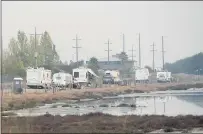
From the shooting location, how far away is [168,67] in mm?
96188

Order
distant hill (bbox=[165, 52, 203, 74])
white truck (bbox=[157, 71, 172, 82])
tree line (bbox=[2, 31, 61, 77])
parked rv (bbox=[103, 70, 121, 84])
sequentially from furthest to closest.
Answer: white truck (bbox=[157, 71, 172, 82]) → parked rv (bbox=[103, 70, 121, 84]) → tree line (bbox=[2, 31, 61, 77]) → distant hill (bbox=[165, 52, 203, 74])

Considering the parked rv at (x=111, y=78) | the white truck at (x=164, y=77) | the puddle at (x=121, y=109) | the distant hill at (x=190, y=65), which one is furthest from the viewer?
the white truck at (x=164, y=77)

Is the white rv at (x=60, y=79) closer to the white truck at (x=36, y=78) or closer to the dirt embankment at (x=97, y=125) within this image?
the white truck at (x=36, y=78)

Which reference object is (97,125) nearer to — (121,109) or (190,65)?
(121,109)

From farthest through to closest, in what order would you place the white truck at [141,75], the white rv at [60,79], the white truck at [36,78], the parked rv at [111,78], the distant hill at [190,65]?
the white truck at [141,75] < the parked rv at [111,78] < the distant hill at [190,65] < the white rv at [60,79] < the white truck at [36,78]

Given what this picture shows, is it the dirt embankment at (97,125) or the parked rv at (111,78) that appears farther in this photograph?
the parked rv at (111,78)

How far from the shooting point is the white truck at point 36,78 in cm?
4419

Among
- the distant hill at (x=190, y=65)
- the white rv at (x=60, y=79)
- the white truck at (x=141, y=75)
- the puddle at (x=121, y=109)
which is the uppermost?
the distant hill at (x=190, y=65)

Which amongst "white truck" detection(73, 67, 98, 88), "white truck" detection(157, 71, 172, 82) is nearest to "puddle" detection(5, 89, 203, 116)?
"white truck" detection(73, 67, 98, 88)

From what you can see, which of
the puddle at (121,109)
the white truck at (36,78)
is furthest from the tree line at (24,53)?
the puddle at (121,109)

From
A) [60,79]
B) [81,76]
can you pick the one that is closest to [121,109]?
[60,79]

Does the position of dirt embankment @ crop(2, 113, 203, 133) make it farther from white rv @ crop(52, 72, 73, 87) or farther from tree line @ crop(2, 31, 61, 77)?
tree line @ crop(2, 31, 61, 77)

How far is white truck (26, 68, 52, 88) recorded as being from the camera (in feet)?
145

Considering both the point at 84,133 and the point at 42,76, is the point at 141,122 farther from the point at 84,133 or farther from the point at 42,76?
the point at 42,76
